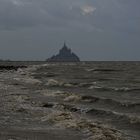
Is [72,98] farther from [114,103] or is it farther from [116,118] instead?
[116,118]

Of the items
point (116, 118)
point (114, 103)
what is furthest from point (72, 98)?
point (116, 118)

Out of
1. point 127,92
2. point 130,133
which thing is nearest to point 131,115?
point 130,133

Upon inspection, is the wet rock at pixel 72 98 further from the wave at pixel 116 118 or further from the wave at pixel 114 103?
the wave at pixel 116 118

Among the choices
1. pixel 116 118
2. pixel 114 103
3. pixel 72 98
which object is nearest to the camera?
pixel 116 118

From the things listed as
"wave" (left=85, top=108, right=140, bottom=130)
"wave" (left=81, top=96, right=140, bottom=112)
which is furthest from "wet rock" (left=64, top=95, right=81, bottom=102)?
"wave" (left=85, top=108, right=140, bottom=130)

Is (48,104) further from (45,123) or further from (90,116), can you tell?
(45,123)

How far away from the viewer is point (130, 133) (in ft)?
58.5

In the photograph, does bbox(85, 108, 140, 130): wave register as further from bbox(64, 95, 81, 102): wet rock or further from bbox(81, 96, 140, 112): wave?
bbox(64, 95, 81, 102): wet rock

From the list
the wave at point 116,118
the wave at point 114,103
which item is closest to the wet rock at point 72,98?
the wave at point 114,103

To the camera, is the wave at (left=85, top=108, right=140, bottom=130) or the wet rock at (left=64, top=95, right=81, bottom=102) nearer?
the wave at (left=85, top=108, right=140, bottom=130)

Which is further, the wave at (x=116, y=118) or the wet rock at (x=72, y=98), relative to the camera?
the wet rock at (x=72, y=98)

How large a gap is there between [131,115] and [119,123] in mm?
2228

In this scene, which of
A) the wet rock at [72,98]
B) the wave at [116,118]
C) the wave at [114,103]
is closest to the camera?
the wave at [116,118]

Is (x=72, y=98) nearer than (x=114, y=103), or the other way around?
(x=114, y=103)
